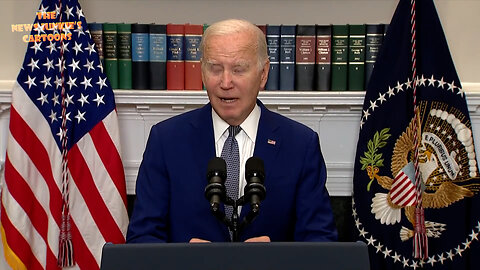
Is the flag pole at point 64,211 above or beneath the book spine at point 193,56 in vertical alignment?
beneath

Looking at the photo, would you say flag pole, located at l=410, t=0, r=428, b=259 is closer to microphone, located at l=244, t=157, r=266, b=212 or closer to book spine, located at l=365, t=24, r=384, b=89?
book spine, located at l=365, t=24, r=384, b=89

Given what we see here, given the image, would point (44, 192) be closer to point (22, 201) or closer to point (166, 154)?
point (22, 201)

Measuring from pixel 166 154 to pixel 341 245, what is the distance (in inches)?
33.7

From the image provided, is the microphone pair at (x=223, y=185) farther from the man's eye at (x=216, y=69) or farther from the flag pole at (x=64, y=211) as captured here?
the flag pole at (x=64, y=211)

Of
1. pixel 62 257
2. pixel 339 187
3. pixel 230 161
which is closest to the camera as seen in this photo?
pixel 230 161

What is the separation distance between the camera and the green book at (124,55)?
326 centimetres

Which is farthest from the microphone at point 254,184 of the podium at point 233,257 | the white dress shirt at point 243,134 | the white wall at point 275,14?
the white wall at point 275,14

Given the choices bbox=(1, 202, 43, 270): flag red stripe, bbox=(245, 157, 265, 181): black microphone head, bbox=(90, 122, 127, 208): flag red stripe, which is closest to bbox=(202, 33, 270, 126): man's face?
bbox=(245, 157, 265, 181): black microphone head

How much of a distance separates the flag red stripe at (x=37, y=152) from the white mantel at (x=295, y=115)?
9.6 inches

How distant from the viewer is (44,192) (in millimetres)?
3264

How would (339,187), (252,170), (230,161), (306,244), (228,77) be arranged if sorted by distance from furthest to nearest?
1. (339,187)
2. (230,161)
3. (228,77)
4. (252,170)
5. (306,244)

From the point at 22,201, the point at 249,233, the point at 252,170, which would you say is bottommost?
the point at 22,201

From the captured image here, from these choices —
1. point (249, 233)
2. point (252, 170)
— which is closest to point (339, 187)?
point (249, 233)

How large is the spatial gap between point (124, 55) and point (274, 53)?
0.78 meters
